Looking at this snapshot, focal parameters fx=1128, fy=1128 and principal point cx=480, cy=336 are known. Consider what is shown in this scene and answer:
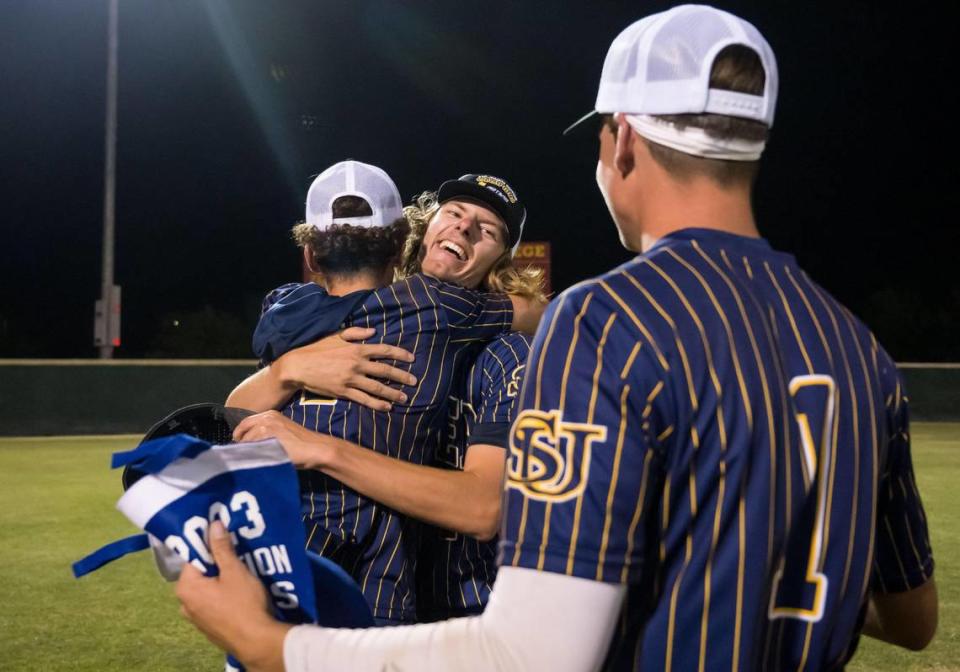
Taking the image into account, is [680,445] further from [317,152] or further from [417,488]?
[317,152]

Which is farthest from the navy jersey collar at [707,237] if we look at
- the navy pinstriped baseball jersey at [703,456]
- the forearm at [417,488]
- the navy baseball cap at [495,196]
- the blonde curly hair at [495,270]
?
the navy baseball cap at [495,196]

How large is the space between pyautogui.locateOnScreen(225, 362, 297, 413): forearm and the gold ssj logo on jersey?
5.00ft

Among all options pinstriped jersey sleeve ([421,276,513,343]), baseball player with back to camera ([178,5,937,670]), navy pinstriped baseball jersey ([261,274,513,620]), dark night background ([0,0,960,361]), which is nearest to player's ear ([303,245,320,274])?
navy pinstriped baseball jersey ([261,274,513,620])

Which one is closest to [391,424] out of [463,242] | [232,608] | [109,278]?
[463,242]

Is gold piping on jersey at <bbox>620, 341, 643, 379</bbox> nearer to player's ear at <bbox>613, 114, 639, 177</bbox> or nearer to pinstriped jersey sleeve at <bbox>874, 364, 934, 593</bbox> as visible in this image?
player's ear at <bbox>613, 114, 639, 177</bbox>

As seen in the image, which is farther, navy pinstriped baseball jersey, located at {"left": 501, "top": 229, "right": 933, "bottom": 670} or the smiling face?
the smiling face

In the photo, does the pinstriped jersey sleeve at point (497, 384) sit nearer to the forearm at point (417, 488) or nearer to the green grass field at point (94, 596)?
the forearm at point (417, 488)

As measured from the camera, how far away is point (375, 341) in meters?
2.79

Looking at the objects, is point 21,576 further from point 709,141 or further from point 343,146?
point 343,146

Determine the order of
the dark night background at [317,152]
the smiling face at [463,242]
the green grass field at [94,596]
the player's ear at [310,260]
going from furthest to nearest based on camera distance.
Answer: the dark night background at [317,152] → the green grass field at [94,596] → the smiling face at [463,242] → the player's ear at [310,260]

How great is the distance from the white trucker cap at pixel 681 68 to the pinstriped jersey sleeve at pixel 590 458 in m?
0.31

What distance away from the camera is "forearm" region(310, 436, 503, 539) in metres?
2.46

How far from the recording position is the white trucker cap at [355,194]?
281 centimetres

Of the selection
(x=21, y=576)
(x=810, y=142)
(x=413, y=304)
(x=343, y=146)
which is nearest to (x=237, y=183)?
(x=343, y=146)
